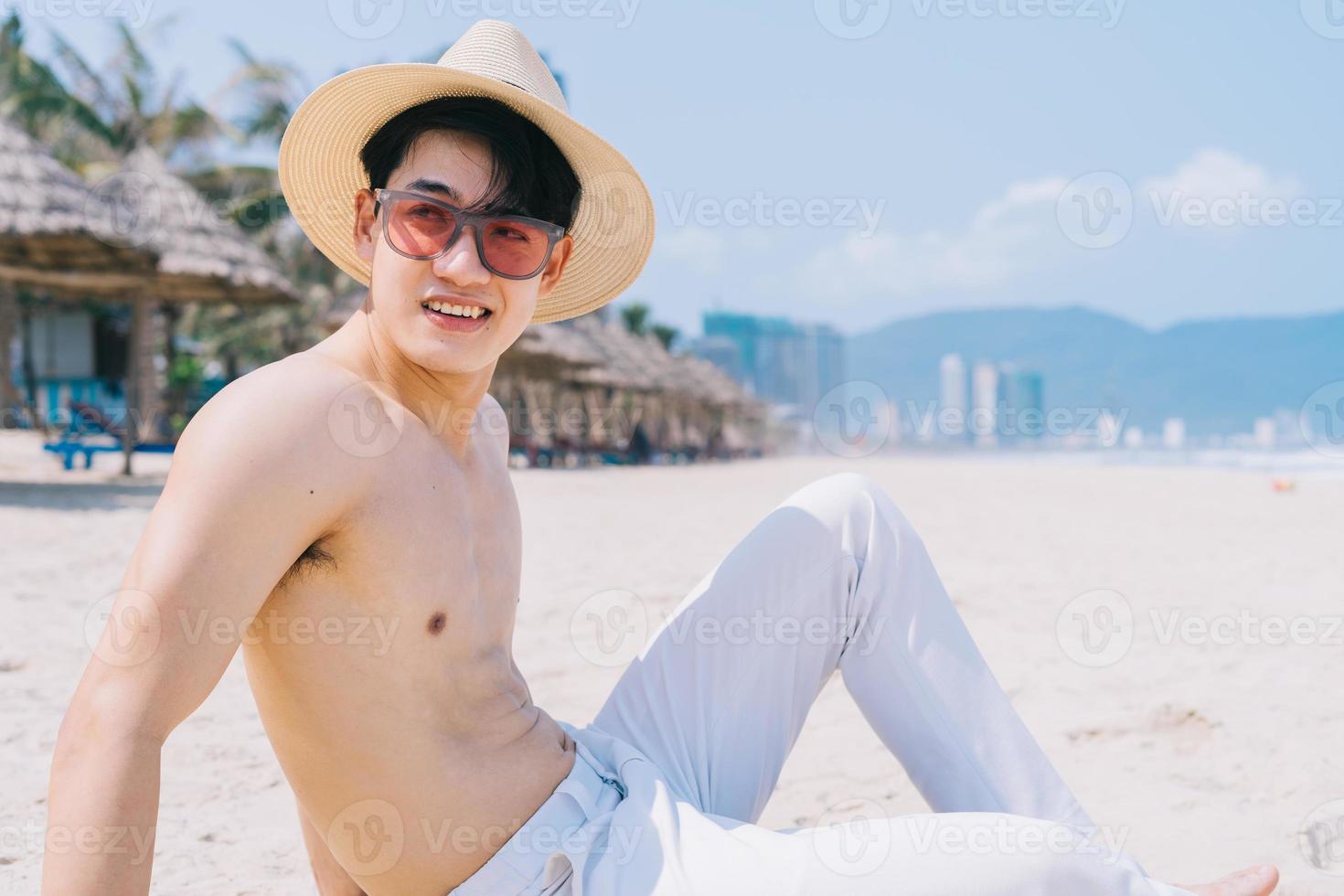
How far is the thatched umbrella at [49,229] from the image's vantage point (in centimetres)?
873

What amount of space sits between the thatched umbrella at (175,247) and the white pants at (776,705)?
32.5ft

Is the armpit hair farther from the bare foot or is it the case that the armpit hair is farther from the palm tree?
the palm tree

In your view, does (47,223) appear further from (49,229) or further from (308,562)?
(308,562)

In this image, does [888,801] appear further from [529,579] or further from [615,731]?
[529,579]

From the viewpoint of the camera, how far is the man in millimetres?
933

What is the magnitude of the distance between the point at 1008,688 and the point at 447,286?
2.57 m

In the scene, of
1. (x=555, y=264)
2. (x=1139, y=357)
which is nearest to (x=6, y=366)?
(x=555, y=264)

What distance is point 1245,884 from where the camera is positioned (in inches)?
51.7

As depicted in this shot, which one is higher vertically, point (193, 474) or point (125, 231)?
point (125, 231)

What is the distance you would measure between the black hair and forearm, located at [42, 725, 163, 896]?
75cm

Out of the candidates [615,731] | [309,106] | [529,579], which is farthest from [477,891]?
[529,579]

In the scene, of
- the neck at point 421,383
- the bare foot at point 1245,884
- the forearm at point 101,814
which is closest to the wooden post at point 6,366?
the neck at point 421,383

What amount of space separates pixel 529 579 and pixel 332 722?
4.06m

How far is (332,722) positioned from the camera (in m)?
1.14
